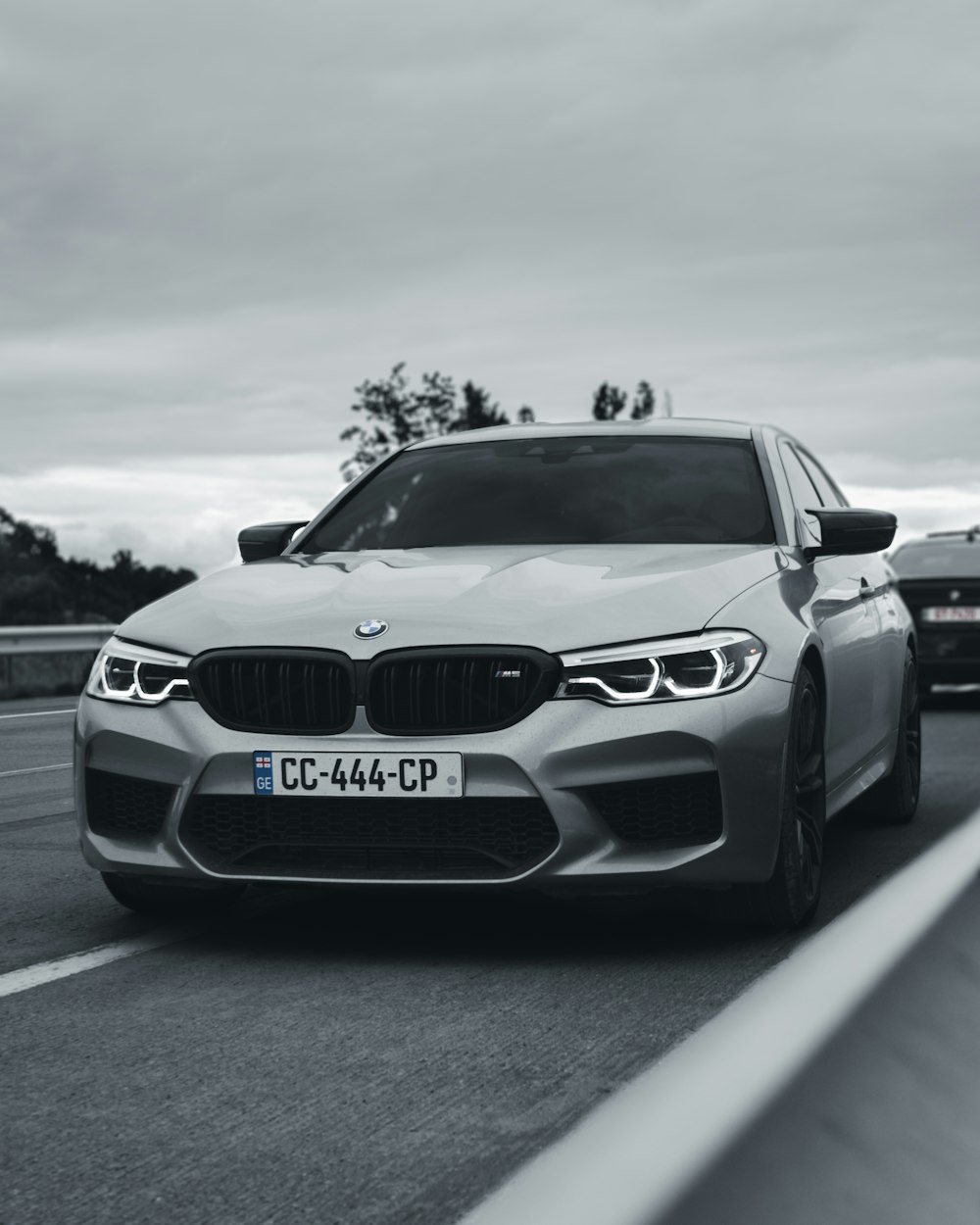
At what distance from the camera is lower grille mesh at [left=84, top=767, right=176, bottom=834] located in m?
4.73

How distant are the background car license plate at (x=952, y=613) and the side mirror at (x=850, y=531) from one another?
10.2 meters

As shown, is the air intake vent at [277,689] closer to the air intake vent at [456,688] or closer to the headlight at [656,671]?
the air intake vent at [456,688]

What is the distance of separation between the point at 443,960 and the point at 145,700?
107 centimetres

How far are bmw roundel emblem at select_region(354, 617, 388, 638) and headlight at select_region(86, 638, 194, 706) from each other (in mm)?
482

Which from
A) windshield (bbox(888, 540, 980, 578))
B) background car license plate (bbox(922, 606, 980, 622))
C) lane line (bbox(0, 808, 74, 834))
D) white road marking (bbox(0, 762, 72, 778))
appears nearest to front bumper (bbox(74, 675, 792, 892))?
lane line (bbox(0, 808, 74, 834))

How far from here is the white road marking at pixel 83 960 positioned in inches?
175

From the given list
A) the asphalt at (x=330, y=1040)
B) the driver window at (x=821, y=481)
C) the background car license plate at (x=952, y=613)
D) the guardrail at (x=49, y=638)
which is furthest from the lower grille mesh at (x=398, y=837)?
the guardrail at (x=49, y=638)

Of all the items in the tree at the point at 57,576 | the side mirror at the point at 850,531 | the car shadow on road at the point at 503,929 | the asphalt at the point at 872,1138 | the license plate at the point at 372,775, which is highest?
the asphalt at the point at 872,1138

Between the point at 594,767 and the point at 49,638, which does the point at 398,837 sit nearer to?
the point at 594,767

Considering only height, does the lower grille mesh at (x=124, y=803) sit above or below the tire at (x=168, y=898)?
above

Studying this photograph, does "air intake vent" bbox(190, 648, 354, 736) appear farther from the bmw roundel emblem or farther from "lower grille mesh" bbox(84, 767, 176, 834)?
"lower grille mesh" bbox(84, 767, 176, 834)

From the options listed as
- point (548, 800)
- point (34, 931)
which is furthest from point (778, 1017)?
point (34, 931)

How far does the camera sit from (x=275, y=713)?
182 inches

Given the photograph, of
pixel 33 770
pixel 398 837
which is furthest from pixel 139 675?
pixel 33 770
